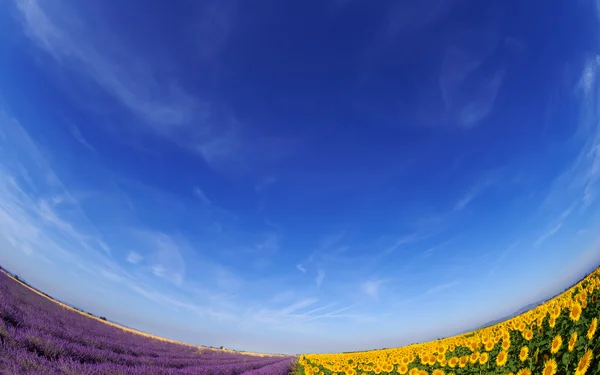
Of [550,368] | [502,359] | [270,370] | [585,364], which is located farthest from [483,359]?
[270,370]

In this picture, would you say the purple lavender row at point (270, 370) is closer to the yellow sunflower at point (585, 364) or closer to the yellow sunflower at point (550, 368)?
the yellow sunflower at point (550, 368)

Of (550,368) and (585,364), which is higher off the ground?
(585,364)

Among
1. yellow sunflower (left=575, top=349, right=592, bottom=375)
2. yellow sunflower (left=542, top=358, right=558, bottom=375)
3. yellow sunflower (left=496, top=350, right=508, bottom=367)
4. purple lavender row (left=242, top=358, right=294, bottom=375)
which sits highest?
yellow sunflower (left=575, top=349, right=592, bottom=375)

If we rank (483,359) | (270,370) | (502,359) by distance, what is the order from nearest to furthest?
(502,359) < (483,359) < (270,370)

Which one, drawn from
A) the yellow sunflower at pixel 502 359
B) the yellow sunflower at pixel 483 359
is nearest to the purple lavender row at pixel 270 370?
the yellow sunflower at pixel 483 359

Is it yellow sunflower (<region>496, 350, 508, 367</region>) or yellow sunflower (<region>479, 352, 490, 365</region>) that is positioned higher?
yellow sunflower (<region>496, 350, 508, 367</region>)

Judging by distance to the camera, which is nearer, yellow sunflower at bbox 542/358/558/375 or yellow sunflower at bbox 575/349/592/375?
yellow sunflower at bbox 575/349/592/375

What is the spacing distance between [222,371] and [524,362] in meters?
8.93

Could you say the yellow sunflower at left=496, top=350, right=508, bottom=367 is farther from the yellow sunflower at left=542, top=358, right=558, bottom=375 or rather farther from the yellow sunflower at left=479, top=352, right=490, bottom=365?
the yellow sunflower at left=542, top=358, right=558, bottom=375

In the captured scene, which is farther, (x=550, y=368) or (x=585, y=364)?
(x=550, y=368)

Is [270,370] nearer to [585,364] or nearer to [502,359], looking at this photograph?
[502,359]

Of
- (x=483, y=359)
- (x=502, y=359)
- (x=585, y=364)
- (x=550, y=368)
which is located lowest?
(x=483, y=359)

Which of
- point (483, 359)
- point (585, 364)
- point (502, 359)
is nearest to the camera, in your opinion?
point (585, 364)

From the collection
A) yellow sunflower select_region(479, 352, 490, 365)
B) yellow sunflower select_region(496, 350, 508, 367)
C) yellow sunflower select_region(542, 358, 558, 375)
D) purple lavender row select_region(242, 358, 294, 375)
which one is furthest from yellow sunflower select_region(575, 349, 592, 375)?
purple lavender row select_region(242, 358, 294, 375)
